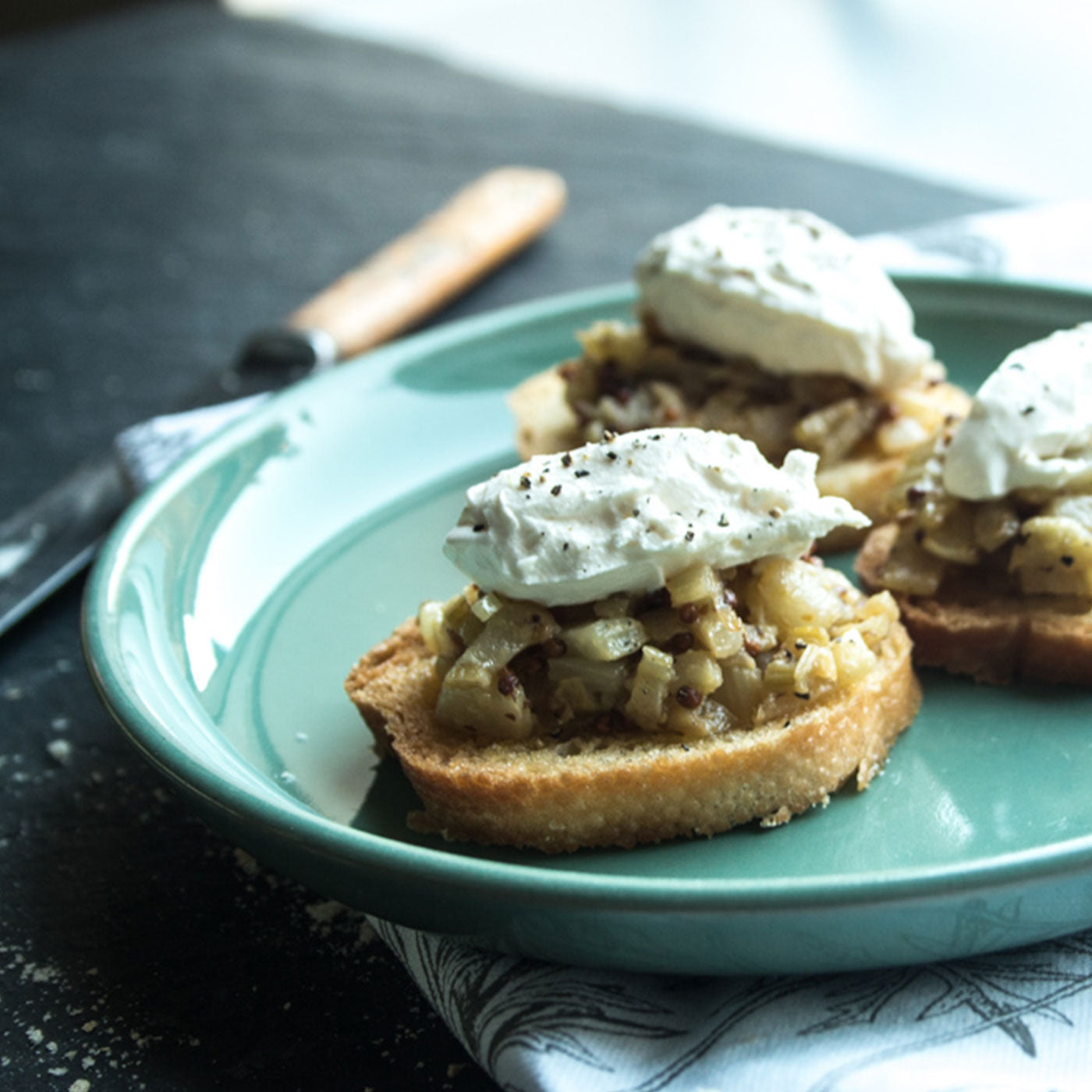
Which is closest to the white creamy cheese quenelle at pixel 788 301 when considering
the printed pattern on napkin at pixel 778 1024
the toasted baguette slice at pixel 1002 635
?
the toasted baguette slice at pixel 1002 635

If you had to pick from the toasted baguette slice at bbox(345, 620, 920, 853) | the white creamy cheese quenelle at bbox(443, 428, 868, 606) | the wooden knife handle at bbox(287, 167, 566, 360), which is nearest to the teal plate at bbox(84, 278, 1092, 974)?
the toasted baguette slice at bbox(345, 620, 920, 853)

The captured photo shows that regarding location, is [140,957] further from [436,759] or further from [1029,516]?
[1029,516]

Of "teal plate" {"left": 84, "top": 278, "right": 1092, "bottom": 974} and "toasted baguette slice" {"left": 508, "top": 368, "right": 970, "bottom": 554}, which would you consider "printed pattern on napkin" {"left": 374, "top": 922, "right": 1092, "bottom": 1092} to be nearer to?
"teal plate" {"left": 84, "top": 278, "right": 1092, "bottom": 974}

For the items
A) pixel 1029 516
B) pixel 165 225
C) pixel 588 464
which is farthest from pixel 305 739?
pixel 165 225

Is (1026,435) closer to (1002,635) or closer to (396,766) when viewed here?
(1002,635)

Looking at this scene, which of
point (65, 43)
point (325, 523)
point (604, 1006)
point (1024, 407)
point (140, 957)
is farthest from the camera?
point (65, 43)

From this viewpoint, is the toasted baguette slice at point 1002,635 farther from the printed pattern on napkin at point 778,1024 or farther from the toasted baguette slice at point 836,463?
the printed pattern on napkin at point 778,1024
